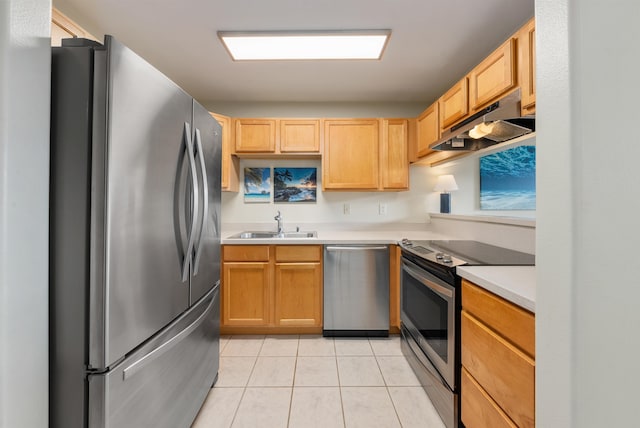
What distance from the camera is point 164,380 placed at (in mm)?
1152

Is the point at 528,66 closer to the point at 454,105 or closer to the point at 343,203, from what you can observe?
the point at 454,105

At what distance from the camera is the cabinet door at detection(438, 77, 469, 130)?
191 cm

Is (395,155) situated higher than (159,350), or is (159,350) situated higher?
(395,155)

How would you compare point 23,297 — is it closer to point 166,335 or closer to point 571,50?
point 166,335

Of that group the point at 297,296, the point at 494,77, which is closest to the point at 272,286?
the point at 297,296

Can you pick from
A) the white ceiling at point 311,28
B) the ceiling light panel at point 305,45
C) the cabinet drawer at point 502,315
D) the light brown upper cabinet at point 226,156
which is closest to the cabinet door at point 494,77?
the white ceiling at point 311,28

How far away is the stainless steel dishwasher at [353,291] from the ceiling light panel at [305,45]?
1.59 meters

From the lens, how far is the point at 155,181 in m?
1.09

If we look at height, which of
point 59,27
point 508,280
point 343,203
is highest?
point 59,27

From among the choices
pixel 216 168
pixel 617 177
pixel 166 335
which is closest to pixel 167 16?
pixel 216 168

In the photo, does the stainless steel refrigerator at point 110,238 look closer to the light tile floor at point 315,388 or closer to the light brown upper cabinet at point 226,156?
the light tile floor at point 315,388

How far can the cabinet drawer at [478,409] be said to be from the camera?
1075 mm

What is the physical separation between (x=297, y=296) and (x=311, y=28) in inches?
83.5

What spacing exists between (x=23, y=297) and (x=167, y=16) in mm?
1829
